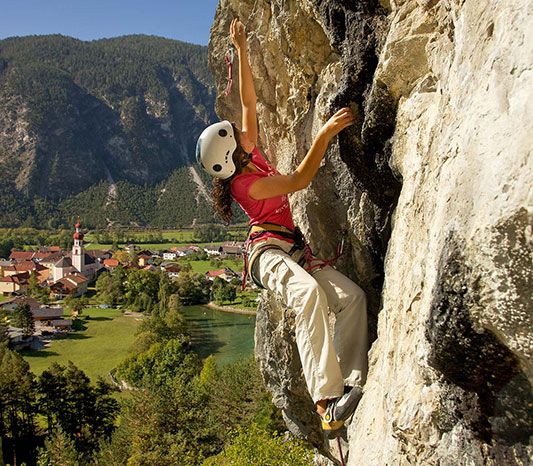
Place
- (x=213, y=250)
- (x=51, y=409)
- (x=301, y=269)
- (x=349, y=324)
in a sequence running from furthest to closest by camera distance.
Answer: (x=213, y=250), (x=51, y=409), (x=349, y=324), (x=301, y=269)

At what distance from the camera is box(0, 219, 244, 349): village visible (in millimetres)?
53875

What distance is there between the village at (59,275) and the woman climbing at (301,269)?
48415 mm

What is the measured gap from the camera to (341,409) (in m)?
3.64

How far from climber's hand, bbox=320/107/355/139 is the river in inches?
1460

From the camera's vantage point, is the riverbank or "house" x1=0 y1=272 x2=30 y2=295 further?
"house" x1=0 y1=272 x2=30 y2=295

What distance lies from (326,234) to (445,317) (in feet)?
11.2

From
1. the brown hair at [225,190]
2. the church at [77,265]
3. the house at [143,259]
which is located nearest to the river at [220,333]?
the church at [77,265]

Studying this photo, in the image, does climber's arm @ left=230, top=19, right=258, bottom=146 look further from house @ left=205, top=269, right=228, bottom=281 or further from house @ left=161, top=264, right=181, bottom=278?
house @ left=161, top=264, right=181, bottom=278

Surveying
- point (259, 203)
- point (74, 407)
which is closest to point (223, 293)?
point (74, 407)

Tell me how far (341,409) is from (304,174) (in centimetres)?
173

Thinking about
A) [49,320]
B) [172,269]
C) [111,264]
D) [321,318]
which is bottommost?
[111,264]

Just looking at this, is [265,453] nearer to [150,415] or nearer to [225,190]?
[150,415]

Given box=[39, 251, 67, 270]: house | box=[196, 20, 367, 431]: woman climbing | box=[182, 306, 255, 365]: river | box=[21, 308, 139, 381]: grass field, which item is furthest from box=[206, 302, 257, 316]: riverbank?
box=[196, 20, 367, 431]: woman climbing

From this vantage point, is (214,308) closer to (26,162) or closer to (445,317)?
(445,317)
